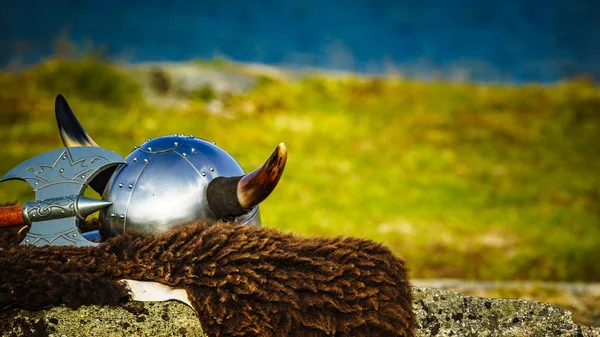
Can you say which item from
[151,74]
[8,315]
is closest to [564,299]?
[8,315]

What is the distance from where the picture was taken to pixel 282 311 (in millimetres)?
2879

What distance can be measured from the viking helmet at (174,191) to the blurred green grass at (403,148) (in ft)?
13.3

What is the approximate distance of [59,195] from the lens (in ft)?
10.3

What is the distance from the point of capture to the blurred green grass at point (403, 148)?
851cm

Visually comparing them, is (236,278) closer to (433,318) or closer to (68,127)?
(433,318)

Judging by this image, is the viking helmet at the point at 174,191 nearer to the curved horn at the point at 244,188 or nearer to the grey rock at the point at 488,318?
the curved horn at the point at 244,188

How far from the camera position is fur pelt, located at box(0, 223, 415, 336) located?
2.77m

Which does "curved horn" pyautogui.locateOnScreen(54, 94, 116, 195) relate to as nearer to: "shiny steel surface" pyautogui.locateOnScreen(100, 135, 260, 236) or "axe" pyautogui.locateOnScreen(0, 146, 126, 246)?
"axe" pyautogui.locateOnScreen(0, 146, 126, 246)

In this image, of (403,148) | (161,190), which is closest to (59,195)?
(161,190)

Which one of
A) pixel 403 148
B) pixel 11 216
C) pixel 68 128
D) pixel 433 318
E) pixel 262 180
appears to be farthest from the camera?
pixel 403 148

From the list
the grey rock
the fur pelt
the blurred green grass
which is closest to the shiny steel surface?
the fur pelt

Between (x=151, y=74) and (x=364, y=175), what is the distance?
4.60m

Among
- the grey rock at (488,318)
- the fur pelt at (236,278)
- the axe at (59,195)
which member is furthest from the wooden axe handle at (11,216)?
the grey rock at (488,318)

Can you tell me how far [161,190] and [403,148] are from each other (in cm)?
862
